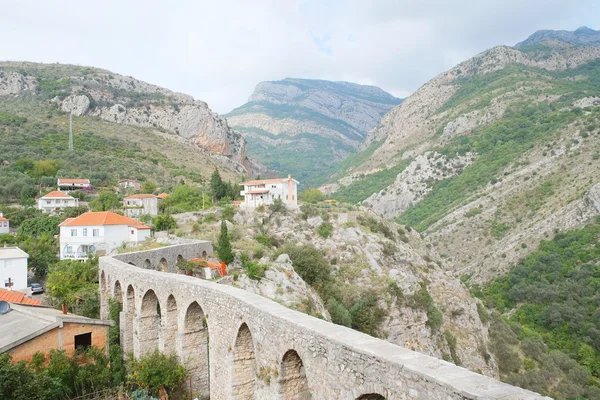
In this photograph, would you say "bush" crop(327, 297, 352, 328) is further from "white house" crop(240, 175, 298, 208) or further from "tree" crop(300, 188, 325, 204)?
"tree" crop(300, 188, 325, 204)

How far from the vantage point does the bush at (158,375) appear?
40.0 feet

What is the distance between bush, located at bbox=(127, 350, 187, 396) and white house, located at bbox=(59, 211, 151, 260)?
1840cm

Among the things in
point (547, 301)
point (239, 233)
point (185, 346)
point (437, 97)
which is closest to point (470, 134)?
point (437, 97)

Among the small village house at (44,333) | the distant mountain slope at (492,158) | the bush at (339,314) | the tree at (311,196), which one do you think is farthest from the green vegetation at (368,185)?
the small village house at (44,333)

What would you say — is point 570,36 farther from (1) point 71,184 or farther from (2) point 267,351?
(2) point 267,351

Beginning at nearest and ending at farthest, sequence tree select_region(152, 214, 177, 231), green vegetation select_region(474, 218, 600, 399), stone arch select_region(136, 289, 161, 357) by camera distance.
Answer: stone arch select_region(136, 289, 161, 357) < green vegetation select_region(474, 218, 600, 399) < tree select_region(152, 214, 177, 231)

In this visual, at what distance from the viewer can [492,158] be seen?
72.9m

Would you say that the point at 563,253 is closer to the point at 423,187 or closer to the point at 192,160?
the point at 423,187

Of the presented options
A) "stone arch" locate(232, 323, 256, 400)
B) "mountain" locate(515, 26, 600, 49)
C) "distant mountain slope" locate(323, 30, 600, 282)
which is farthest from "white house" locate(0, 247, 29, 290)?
"mountain" locate(515, 26, 600, 49)

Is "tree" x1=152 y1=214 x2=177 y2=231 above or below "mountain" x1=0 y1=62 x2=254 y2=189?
below

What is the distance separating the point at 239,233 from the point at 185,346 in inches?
751

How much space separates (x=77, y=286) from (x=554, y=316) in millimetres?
41401

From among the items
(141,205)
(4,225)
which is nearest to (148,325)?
(141,205)

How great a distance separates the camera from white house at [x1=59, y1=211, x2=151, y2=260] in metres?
29.3
